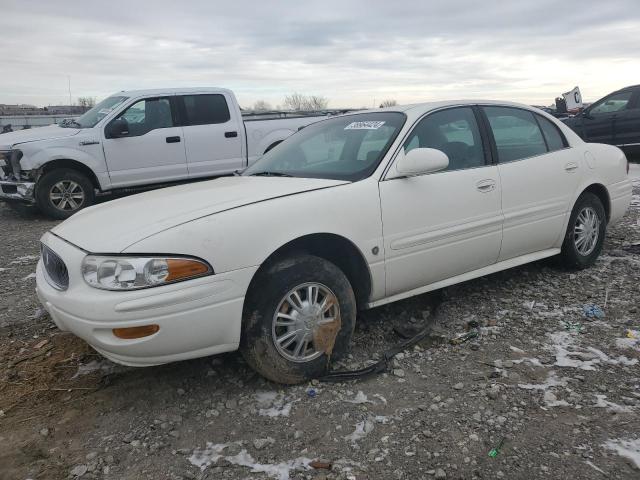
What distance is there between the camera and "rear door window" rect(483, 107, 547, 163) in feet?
13.7

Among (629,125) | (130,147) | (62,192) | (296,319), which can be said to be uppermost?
(130,147)

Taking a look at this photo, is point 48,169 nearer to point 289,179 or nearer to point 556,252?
point 289,179

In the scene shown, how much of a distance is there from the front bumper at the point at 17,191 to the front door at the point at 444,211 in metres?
6.51

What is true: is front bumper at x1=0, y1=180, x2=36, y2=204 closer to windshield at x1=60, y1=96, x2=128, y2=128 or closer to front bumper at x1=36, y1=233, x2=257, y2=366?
windshield at x1=60, y1=96, x2=128, y2=128

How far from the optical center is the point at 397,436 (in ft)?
8.63

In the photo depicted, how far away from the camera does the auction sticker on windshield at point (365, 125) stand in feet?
12.7

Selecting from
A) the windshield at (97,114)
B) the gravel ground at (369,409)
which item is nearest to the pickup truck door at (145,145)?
the windshield at (97,114)

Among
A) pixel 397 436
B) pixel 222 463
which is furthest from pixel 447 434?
pixel 222 463

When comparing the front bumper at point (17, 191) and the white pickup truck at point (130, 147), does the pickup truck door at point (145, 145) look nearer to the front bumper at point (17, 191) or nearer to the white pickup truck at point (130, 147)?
the white pickup truck at point (130, 147)

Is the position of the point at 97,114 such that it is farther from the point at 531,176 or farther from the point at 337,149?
the point at 531,176

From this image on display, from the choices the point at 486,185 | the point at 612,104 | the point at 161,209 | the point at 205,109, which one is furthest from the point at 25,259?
the point at 612,104

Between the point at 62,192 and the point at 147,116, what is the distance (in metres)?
1.75

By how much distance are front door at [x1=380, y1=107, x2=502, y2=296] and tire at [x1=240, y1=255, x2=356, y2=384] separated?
0.44 metres

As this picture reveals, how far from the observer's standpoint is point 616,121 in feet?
37.1
